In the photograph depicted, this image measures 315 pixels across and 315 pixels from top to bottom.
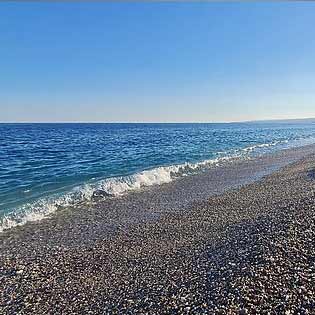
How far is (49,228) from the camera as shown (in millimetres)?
11688

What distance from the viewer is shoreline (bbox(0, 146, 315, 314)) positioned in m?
5.80

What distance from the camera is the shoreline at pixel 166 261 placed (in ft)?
19.0

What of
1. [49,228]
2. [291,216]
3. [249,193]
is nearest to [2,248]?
[49,228]

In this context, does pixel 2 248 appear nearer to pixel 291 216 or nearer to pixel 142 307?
pixel 142 307

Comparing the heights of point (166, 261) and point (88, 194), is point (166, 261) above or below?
above

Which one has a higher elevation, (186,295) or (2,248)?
(186,295)

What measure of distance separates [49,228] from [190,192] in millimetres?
8011

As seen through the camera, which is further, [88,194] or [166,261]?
[88,194]

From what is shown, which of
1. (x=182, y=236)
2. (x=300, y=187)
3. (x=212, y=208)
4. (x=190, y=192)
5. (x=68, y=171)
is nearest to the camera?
(x=182, y=236)

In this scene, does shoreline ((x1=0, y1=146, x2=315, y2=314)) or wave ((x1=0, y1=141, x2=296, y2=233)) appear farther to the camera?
wave ((x1=0, y1=141, x2=296, y2=233))

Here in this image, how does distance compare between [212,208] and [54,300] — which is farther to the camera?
[212,208]

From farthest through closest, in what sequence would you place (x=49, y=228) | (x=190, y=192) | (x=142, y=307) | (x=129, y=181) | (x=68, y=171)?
(x=68, y=171), (x=129, y=181), (x=190, y=192), (x=49, y=228), (x=142, y=307)

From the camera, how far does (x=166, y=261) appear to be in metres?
7.81

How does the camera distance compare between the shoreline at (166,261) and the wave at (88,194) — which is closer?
the shoreline at (166,261)
